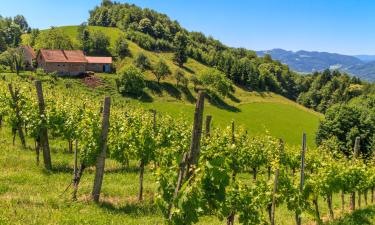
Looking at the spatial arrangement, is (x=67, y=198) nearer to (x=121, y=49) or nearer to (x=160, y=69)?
(x=160, y=69)

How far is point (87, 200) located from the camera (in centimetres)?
1483

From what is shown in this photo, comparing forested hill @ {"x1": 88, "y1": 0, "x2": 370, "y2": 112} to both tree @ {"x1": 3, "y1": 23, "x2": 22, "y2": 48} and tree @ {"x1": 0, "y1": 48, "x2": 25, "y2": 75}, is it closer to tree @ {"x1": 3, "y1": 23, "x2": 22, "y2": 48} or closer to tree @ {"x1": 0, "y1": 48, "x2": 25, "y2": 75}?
tree @ {"x1": 3, "y1": 23, "x2": 22, "y2": 48}

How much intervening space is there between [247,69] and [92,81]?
2212 inches

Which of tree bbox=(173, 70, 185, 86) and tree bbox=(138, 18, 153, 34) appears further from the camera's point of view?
tree bbox=(138, 18, 153, 34)

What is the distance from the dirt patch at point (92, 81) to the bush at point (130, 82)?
4.94 meters

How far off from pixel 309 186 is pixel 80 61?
8545 centimetres

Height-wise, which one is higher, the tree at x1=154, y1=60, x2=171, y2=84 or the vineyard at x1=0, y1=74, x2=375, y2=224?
the tree at x1=154, y1=60, x2=171, y2=84

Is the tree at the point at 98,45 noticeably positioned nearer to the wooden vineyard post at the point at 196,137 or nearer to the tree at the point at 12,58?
the tree at the point at 12,58

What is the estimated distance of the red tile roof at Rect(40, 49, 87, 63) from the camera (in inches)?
3561

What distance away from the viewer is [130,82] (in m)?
85.6

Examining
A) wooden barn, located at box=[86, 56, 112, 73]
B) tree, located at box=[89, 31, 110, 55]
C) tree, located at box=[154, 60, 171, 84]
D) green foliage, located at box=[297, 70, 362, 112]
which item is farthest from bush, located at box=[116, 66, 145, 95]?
green foliage, located at box=[297, 70, 362, 112]

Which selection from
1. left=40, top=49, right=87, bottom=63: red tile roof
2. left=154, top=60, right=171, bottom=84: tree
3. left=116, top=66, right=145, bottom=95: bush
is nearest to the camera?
left=116, top=66, right=145, bottom=95: bush

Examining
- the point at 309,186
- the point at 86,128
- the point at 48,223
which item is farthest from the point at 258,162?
the point at 48,223

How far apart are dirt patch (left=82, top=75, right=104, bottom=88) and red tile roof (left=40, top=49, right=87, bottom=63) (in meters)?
6.36
